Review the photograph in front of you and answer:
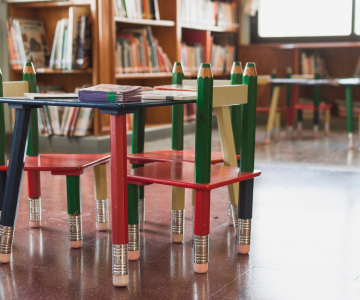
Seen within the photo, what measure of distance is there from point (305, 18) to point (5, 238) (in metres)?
5.45

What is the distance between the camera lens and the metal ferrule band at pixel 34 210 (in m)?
2.52

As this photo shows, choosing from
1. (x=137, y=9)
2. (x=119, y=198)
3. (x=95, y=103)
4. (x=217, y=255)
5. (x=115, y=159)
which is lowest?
(x=217, y=255)

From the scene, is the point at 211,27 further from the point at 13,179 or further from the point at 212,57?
the point at 13,179

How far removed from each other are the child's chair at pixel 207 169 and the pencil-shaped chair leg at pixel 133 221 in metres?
0.02

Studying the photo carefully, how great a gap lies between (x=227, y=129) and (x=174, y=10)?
3478 mm

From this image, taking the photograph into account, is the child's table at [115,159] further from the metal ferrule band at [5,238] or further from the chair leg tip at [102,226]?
the chair leg tip at [102,226]

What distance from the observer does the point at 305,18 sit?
6.75 m

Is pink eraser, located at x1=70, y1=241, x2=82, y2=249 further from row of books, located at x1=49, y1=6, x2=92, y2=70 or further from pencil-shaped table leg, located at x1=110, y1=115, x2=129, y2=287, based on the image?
row of books, located at x1=49, y1=6, x2=92, y2=70

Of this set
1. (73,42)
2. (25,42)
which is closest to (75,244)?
(73,42)

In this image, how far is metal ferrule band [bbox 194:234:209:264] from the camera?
1941mm

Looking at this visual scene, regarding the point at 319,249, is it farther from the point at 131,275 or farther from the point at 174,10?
the point at 174,10

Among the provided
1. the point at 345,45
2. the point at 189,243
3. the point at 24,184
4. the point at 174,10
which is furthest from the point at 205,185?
the point at 345,45

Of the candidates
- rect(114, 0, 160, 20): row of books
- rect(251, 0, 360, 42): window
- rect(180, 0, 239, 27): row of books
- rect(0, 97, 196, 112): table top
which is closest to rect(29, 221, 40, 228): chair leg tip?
rect(0, 97, 196, 112): table top

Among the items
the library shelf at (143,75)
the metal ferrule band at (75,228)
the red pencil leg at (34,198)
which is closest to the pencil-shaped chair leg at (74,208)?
the metal ferrule band at (75,228)
